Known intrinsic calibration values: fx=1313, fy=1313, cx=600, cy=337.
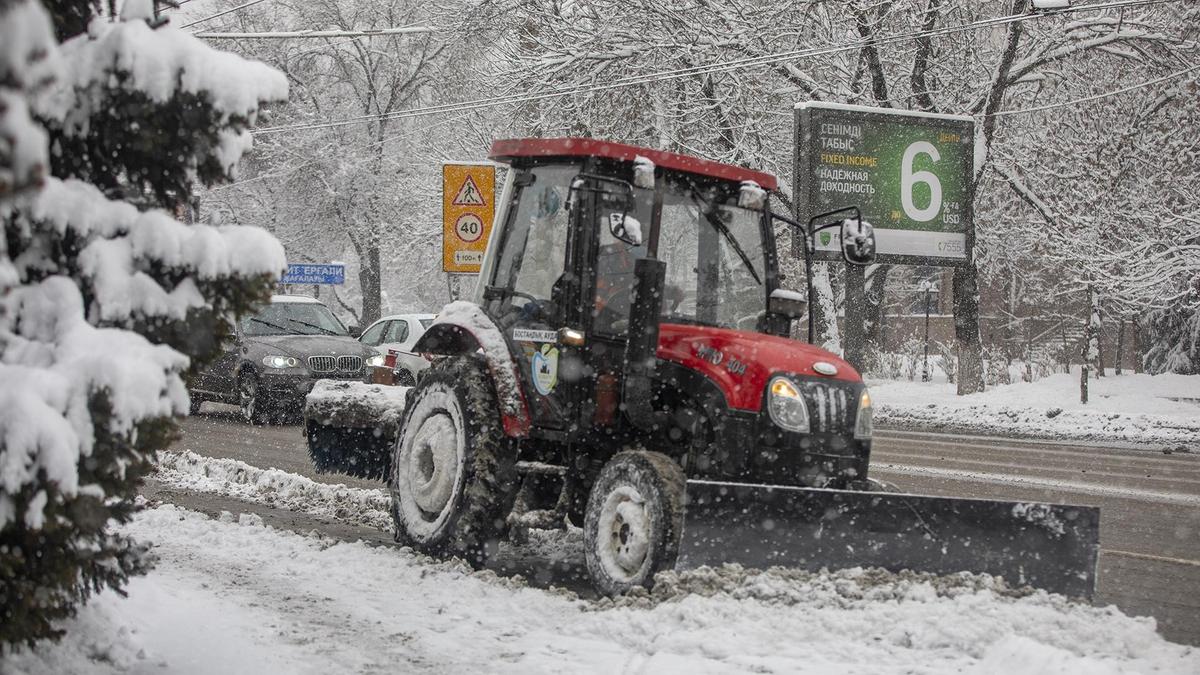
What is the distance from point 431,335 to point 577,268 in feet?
4.75

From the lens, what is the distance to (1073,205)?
26719 mm

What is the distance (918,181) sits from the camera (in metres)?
23.8

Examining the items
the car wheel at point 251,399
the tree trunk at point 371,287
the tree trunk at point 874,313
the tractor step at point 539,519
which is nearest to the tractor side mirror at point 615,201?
the tractor step at point 539,519

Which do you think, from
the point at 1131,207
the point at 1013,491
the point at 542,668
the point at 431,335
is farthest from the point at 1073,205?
the point at 542,668

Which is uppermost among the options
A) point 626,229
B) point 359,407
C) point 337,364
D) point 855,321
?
point 626,229

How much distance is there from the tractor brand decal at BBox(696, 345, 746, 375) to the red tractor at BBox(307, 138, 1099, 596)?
0.01 m

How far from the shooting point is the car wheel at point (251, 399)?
18.1 m

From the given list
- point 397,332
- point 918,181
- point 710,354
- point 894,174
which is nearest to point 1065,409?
point 918,181

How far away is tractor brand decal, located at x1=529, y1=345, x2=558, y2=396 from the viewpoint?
287 inches

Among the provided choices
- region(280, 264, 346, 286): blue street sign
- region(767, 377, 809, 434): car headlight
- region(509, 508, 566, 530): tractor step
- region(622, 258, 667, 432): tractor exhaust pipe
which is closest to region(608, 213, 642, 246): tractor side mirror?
region(622, 258, 667, 432): tractor exhaust pipe

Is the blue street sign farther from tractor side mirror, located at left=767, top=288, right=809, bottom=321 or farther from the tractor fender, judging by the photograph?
tractor side mirror, located at left=767, top=288, right=809, bottom=321

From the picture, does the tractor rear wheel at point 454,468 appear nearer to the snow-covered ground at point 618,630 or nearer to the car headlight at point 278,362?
the snow-covered ground at point 618,630

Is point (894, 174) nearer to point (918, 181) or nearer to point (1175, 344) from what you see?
point (918, 181)

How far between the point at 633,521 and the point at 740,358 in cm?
99
